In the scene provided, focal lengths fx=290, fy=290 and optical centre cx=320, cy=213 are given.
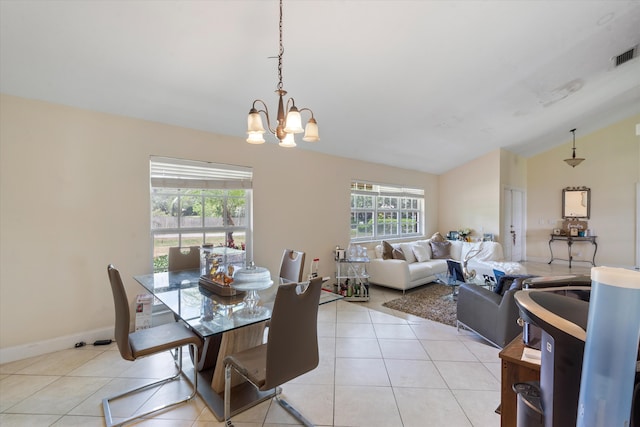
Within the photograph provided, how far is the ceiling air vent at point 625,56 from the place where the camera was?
354 centimetres

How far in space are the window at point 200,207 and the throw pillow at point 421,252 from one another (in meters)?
3.36

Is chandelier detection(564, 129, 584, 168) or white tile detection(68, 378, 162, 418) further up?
chandelier detection(564, 129, 584, 168)

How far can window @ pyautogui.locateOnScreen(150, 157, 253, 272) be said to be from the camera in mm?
3252

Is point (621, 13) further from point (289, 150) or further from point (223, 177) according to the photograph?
point (223, 177)

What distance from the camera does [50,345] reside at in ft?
8.75

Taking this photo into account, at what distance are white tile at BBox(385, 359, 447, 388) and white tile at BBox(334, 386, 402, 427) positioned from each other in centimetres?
18

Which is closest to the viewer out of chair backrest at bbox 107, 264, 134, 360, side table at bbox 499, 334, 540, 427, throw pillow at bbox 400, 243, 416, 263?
side table at bbox 499, 334, 540, 427

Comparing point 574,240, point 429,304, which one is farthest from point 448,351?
point 574,240

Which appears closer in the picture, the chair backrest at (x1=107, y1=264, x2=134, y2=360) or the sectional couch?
the chair backrest at (x1=107, y1=264, x2=134, y2=360)

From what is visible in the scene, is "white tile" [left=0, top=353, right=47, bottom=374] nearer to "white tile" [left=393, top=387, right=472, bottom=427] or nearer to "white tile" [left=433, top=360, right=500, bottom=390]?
"white tile" [left=393, top=387, right=472, bottom=427]

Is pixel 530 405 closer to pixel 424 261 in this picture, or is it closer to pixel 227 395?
pixel 227 395

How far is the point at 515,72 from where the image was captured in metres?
3.40

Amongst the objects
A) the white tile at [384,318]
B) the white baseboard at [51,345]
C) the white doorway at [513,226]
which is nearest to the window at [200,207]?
the white baseboard at [51,345]

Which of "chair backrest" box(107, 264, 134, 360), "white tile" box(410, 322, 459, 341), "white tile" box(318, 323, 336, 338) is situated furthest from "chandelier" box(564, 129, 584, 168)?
"chair backrest" box(107, 264, 134, 360)
